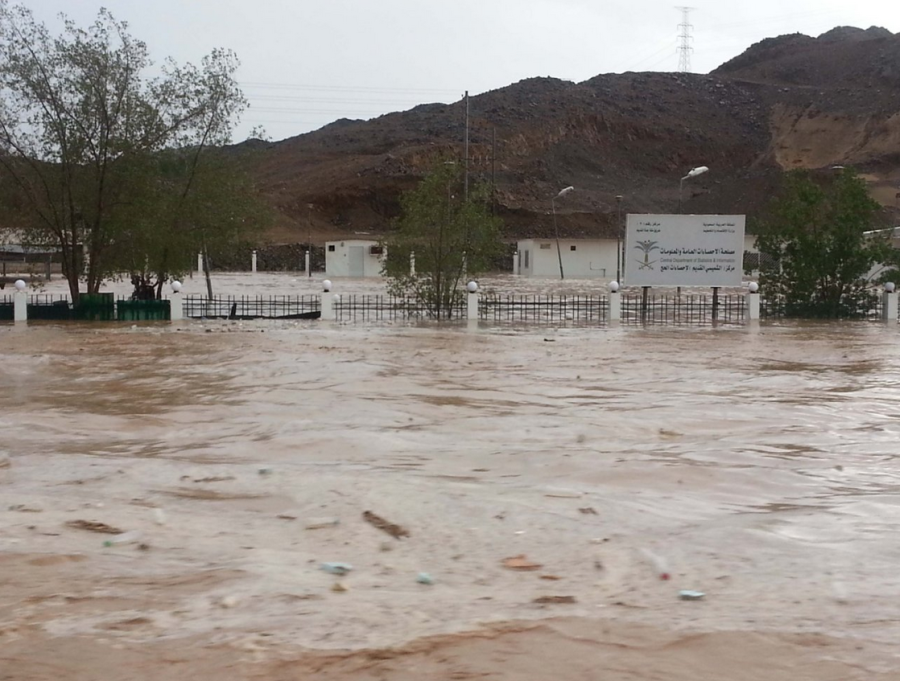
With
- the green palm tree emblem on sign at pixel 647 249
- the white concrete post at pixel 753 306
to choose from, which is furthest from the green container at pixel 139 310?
the white concrete post at pixel 753 306

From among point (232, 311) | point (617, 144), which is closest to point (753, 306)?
point (232, 311)

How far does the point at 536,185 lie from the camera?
113875mm

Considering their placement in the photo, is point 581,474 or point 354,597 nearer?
point 354,597

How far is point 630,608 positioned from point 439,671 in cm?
119

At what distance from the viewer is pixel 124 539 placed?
Result: 6.29 meters

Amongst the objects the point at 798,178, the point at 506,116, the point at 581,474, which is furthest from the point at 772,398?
the point at 506,116

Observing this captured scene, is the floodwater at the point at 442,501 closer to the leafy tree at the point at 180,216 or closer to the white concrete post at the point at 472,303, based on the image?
the white concrete post at the point at 472,303

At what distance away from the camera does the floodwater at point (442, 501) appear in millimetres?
5066

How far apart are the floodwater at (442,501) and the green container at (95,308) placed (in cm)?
→ 1054

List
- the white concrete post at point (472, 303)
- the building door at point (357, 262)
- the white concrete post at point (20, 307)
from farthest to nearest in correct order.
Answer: the building door at point (357, 262)
the white concrete post at point (472, 303)
the white concrete post at point (20, 307)

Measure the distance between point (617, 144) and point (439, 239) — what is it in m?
116

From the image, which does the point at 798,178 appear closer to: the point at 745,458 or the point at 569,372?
the point at 569,372

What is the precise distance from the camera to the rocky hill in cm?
10793

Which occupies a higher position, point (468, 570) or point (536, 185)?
→ point (536, 185)
